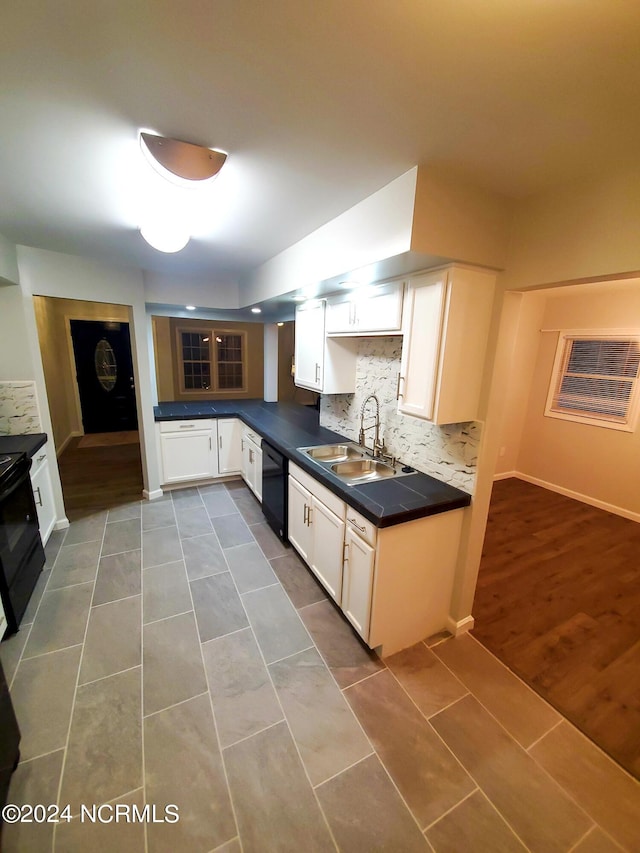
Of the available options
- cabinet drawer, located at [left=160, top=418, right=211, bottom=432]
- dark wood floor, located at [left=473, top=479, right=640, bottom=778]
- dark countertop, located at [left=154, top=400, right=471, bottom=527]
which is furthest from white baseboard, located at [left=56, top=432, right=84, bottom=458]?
dark wood floor, located at [left=473, top=479, right=640, bottom=778]

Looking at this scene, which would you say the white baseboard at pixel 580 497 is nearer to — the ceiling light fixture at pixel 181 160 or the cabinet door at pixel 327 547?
the cabinet door at pixel 327 547

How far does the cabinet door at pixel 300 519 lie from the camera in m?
2.37

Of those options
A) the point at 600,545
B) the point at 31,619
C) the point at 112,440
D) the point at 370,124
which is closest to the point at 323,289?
the point at 370,124

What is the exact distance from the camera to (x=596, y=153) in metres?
1.18

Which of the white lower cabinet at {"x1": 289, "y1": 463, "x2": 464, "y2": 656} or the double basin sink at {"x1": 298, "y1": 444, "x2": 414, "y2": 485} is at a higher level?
the double basin sink at {"x1": 298, "y1": 444, "x2": 414, "y2": 485}

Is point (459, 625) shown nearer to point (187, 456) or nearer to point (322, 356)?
point (322, 356)

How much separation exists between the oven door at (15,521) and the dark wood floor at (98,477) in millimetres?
1037

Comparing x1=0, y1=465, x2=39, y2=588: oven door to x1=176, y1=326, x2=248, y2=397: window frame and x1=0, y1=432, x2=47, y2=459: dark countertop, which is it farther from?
x1=176, y1=326, x2=248, y2=397: window frame

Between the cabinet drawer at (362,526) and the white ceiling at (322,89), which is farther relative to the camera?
the cabinet drawer at (362,526)

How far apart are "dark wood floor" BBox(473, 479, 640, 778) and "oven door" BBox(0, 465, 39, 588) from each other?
9.30 feet

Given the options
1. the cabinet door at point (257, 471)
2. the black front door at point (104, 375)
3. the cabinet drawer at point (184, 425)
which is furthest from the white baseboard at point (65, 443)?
the cabinet door at point (257, 471)

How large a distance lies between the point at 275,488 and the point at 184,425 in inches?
58.3

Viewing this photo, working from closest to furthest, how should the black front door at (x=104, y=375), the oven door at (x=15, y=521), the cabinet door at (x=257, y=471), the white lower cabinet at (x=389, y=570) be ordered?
the white lower cabinet at (x=389, y=570)
the oven door at (x=15, y=521)
the cabinet door at (x=257, y=471)
the black front door at (x=104, y=375)

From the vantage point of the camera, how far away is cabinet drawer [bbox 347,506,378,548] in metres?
1.68
